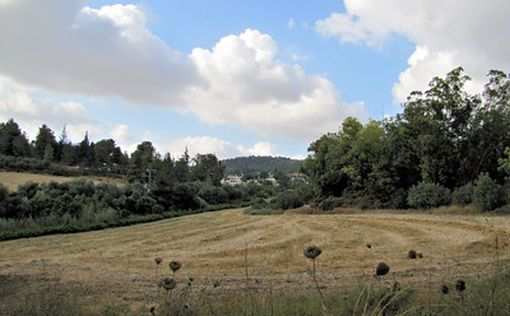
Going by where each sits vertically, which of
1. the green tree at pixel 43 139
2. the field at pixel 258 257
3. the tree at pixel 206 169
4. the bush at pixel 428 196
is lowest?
the field at pixel 258 257

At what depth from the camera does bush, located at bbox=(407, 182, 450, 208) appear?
974 inches

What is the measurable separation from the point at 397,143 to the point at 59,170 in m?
39.5

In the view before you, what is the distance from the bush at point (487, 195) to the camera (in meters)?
21.2

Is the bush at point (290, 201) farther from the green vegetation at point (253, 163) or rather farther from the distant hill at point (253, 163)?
the distant hill at point (253, 163)

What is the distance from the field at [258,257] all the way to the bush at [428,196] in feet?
9.37

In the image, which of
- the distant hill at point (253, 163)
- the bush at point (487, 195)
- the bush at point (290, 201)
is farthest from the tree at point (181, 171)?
the distant hill at point (253, 163)

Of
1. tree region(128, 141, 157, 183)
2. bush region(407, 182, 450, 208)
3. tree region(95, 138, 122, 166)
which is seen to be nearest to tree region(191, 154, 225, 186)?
tree region(128, 141, 157, 183)

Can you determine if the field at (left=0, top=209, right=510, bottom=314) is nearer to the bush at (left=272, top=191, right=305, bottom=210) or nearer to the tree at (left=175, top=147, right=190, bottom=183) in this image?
the bush at (left=272, top=191, right=305, bottom=210)

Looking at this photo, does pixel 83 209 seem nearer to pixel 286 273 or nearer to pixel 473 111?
pixel 286 273

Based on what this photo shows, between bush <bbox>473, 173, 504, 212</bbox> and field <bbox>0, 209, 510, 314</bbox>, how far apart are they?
56.9 inches

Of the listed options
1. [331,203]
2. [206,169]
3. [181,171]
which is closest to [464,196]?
[331,203]

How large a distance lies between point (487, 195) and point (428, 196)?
3.99 m

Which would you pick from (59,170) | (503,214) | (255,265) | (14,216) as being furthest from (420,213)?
(59,170)

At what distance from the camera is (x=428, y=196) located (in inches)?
984
